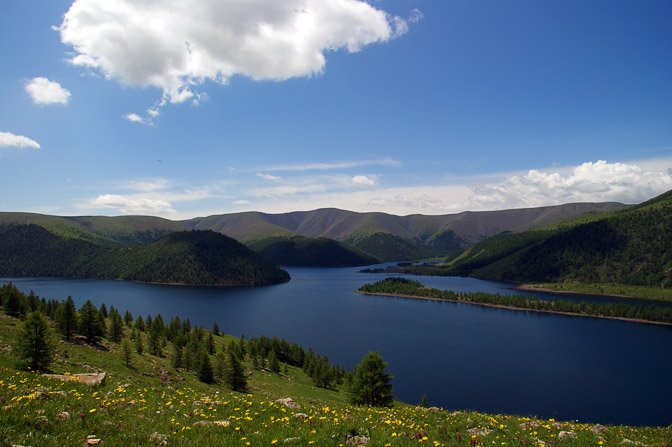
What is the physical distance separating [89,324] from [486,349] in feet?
335

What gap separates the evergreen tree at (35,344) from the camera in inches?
1224

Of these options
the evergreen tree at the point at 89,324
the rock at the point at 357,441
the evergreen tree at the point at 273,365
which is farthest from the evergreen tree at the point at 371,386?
the evergreen tree at the point at 89,324

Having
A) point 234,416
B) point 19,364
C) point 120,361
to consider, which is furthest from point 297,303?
point 234,416

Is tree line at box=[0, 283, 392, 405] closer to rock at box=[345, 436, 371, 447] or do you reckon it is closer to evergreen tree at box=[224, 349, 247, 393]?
evergreen tree at box=[224, 349, 247, 393]

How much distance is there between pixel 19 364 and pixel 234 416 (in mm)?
30009

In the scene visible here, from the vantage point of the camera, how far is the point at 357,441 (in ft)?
37.1

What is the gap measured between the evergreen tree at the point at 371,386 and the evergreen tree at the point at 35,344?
32.8 m

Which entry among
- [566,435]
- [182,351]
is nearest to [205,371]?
[182,351]

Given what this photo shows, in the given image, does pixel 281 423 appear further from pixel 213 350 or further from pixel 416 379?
pixel 416 379

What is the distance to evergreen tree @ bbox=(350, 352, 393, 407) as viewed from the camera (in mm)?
42906

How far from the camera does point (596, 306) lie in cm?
16400

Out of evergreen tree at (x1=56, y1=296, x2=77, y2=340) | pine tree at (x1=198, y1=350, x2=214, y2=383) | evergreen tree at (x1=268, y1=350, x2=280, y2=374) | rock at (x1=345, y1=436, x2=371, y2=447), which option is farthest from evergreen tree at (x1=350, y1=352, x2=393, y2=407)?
evergreen tree at (x1=56, y1=296, x2=77, y2=340)

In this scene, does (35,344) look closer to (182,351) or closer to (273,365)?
(182,351)

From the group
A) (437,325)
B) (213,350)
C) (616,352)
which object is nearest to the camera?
(213,350)
